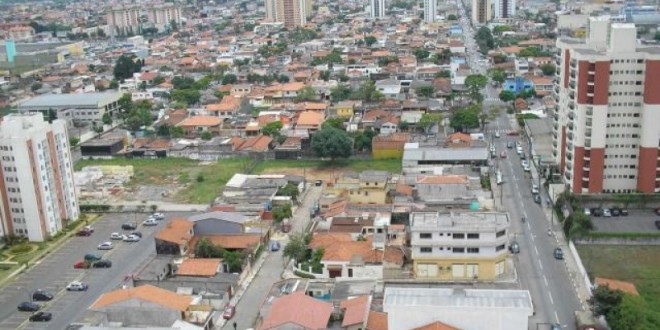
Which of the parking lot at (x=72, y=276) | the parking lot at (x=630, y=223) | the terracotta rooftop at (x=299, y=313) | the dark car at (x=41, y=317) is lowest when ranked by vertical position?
the parking lot at (x=630, y=223)

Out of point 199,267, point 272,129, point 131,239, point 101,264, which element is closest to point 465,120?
point 272,129

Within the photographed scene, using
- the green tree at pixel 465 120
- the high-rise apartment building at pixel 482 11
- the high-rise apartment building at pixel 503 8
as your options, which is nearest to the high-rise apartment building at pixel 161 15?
the high-rise apartment building at pixel 482 11

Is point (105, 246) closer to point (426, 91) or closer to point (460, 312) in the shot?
point (460, 312)

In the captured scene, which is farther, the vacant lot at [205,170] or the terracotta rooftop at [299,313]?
the vacant lot at [205,170]

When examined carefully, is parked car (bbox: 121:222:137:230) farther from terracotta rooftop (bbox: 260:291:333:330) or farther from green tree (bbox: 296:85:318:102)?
green tree (bbox: 296:85:318:102)

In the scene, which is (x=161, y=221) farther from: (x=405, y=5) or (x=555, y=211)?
(x=405, y=5)

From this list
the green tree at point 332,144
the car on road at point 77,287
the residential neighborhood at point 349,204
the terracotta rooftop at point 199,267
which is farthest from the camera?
the green tree at point 332,144

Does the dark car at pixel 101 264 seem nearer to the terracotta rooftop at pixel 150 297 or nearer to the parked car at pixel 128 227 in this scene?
the parked car at pixel 128 227
